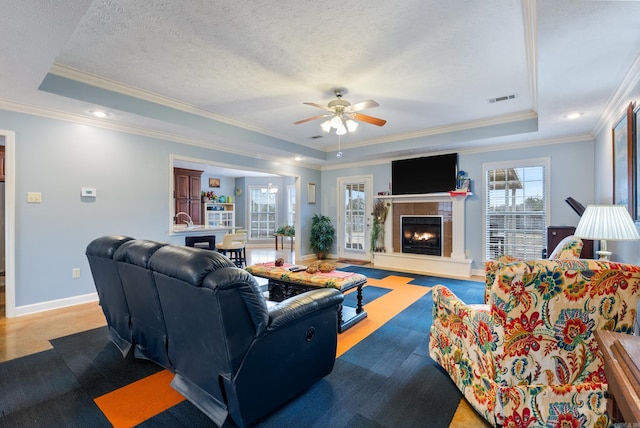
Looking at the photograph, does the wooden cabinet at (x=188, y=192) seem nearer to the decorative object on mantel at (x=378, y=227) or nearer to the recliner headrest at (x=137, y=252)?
the decorative object on mantel at (x=378, y=227)

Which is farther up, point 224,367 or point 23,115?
point 23,115

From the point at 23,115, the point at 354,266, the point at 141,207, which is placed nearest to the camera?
the point at 23,115

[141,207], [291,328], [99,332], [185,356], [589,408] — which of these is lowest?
[99,332]

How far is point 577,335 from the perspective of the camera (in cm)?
155

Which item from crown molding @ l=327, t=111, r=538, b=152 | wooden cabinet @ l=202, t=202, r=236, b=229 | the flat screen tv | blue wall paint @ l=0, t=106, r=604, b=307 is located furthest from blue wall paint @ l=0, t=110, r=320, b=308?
wooden cabinet @ l=202, t=202, r=236, b=229

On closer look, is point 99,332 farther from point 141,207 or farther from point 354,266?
point 354,266

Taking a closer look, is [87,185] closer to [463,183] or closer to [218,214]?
[463,183]

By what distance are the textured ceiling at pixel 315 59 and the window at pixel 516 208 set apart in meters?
0.71

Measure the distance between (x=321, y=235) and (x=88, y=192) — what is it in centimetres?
480


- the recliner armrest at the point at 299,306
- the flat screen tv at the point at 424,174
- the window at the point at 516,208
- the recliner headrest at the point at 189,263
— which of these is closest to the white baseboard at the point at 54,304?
the recliner headrest at the point at 189,263

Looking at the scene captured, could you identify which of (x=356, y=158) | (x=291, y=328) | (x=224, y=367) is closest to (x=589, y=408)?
(x=291, y=328)

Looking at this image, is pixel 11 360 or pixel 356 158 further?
pixel 356 158

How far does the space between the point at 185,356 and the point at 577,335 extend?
7.32ft

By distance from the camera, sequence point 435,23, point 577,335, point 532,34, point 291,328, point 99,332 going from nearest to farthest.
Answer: point 577,335, point 291,328, point 532,34, point 435,23, point 99,332
